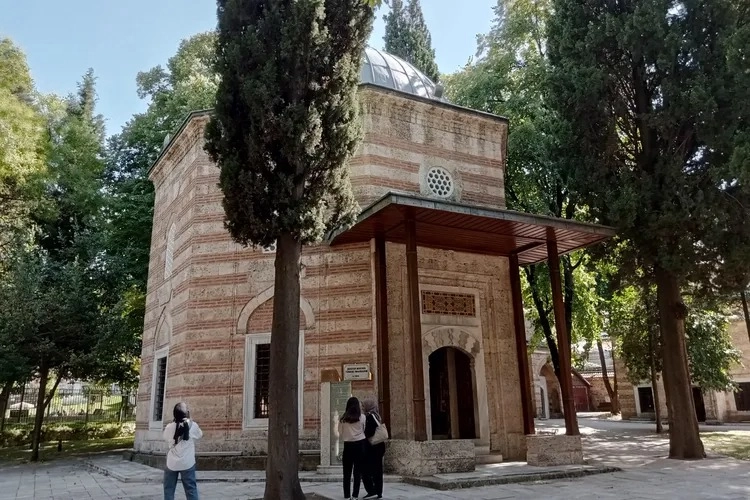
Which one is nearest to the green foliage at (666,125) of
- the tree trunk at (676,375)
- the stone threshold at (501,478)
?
the tree trunk at (676,375)

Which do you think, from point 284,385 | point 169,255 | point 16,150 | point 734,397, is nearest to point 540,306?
point 169,255

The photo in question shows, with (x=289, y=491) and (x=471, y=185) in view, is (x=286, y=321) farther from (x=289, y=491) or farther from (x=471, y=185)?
(x=471, y=185)

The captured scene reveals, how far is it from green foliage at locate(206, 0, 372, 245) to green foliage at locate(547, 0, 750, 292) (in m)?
6.51

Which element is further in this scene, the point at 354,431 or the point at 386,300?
the point at 386,300

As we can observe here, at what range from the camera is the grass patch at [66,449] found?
15406 millimetres

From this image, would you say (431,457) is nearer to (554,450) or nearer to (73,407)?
(554,450)

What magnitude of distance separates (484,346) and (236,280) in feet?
17.9

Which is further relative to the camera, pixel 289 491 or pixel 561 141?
pixel 561 141

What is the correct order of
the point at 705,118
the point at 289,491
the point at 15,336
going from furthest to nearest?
the point at 15,336 < the point at 705,118 < the point at 289,491

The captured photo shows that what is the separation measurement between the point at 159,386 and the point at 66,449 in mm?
7811

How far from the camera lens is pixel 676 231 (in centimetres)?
1065

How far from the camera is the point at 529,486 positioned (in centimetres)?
793

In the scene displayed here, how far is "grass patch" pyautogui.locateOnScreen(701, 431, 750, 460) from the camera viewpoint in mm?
11791

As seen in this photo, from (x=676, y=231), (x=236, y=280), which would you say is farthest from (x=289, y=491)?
(x=676, y=231)
